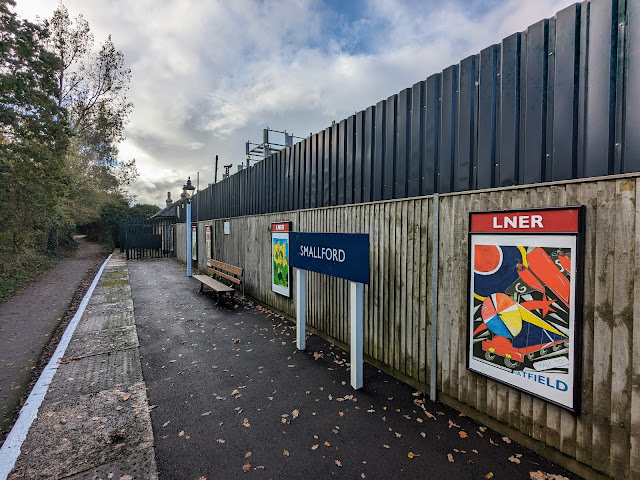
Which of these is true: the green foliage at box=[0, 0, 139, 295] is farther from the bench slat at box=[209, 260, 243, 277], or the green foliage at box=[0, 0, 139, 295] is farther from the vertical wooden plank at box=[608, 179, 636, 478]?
the vertical wooden plank at box=[608, 179, 636, 478]

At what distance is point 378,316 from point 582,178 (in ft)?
9.98

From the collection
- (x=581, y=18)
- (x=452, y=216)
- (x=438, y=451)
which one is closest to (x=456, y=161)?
(x=452, y=216)

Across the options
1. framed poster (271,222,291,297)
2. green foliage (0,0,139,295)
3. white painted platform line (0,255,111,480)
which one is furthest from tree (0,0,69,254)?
framed poster (271,222,291,297)

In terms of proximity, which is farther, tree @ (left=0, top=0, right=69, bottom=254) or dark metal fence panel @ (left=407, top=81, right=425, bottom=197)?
tree @ (left=0, top=0, right=69, bottom=254)

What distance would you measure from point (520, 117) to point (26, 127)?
13545 mm

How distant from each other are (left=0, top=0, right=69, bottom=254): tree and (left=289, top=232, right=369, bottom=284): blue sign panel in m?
9.60

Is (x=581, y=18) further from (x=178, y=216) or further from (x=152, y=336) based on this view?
(x=178, y=216)

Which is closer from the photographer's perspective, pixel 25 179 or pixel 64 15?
pixel 25 179

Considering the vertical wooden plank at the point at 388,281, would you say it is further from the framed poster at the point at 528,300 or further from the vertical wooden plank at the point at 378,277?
the framed poster at the point at 528,300

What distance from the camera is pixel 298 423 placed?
336cm

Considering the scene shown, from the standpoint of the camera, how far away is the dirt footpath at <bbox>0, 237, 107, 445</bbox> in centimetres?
398

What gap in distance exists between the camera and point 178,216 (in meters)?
21.6

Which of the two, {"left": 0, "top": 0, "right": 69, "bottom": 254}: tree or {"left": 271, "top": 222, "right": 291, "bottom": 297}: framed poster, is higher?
{"left": 0, "top": 0, "right": 69, "bottom": 254}: tree

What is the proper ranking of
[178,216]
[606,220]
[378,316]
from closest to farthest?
1. [606,220]
2. [378,316]
3. [178,216]
